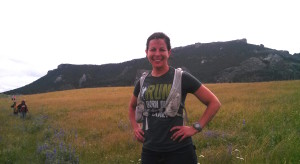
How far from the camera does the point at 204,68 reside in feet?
416

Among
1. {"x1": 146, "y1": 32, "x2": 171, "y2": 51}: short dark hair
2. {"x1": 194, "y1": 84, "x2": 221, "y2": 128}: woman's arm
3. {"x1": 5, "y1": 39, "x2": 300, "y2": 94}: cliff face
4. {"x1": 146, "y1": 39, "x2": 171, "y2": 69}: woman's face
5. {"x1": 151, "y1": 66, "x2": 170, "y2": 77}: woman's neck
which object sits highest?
{"x1": 5, "y1": 39, "x2": 300, "y2": 94}: cliff face

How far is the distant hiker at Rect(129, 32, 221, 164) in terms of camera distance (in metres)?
3.01

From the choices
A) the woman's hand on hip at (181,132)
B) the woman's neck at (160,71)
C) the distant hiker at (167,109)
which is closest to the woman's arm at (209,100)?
the distant hiker at (167,109)

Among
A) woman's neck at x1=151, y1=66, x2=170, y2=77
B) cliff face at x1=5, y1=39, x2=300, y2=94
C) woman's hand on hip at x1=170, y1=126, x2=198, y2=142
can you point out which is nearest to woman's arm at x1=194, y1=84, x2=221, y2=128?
woman's hand on hip at x1=170, y1=126, x2=198, y2=142

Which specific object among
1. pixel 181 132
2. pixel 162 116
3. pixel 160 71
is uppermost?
pixel 160 71

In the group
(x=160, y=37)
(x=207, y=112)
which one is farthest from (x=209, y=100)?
(x=160, y=37)

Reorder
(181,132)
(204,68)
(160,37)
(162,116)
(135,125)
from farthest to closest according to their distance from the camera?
(204,68)
(135,125)
(160,37)
(162,116)
(181,132)

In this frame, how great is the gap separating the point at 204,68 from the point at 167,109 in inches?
4988

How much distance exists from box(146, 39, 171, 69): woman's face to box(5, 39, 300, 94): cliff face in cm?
9488

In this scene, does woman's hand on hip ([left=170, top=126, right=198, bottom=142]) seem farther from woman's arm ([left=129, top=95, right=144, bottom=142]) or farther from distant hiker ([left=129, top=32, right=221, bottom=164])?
woman's arm ([left=129, top=95, right=144, bottom=142])

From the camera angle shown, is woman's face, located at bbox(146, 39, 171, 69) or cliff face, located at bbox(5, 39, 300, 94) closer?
woman's face, located at bbox(146, 39, 171, 69)

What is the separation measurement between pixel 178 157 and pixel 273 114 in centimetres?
718

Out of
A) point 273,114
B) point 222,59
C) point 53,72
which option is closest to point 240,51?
point 222,59

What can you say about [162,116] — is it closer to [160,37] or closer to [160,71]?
[160,71]
